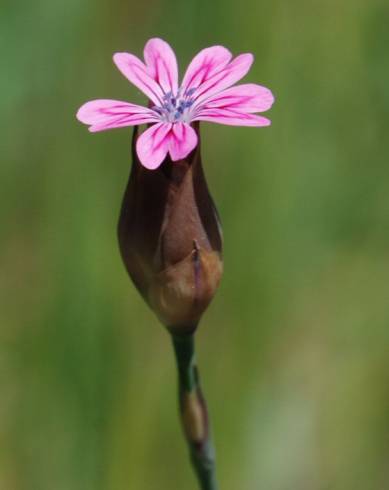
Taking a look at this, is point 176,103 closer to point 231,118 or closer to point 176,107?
point 176,107

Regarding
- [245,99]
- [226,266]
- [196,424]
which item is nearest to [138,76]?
[245,99]

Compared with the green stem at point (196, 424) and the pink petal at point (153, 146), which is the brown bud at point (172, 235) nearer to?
the pink petal at point (153, 146)

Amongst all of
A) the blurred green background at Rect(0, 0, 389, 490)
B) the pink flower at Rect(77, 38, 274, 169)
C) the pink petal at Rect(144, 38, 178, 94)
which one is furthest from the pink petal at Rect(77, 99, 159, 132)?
the blurred green background at Rect(0, 0, 389, 490)

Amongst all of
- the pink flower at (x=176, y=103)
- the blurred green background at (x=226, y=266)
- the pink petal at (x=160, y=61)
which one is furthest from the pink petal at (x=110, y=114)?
the blurred green background at (x=226, y=266)

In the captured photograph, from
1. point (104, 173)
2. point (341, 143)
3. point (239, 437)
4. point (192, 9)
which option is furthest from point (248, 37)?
point (239, 437)

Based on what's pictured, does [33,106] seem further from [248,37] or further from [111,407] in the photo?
[111,407]

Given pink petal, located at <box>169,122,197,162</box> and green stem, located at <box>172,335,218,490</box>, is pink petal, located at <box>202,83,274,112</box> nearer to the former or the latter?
pink petal, located at <box>169,122,197,162</box>
